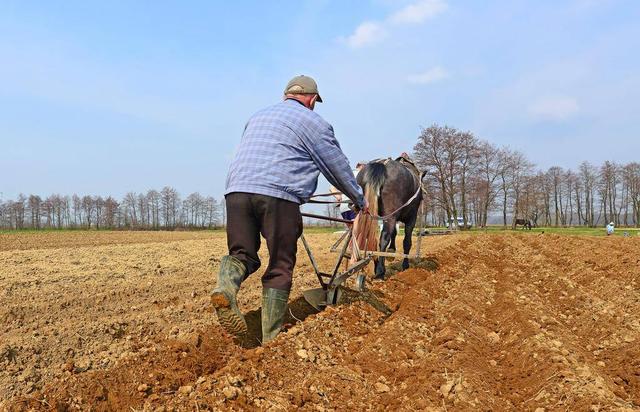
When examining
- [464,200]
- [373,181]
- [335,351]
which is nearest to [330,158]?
[335,351]

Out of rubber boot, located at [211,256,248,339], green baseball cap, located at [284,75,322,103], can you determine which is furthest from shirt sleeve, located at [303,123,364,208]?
rubber boot, located at [211,256,248,339]

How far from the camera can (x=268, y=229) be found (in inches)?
142

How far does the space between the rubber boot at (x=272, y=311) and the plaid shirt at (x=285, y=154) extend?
2.44 feet

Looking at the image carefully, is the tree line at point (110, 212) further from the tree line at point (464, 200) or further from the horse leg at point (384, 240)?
the horse leg at point (384, 240)

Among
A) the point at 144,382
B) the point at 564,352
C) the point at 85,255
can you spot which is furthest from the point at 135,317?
the point at 85,255

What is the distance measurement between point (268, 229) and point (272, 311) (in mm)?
641

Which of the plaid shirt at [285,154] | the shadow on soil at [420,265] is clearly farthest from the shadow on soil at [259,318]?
the shadow on soil at [420,265]

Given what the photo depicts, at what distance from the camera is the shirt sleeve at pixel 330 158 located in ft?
12.6

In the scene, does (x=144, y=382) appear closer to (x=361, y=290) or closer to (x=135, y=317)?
(x=135, y=317)

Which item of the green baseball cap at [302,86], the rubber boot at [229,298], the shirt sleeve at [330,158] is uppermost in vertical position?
the green baseball cap at [302,86]

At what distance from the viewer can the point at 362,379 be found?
3.13 m

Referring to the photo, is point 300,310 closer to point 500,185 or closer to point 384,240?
point 384,240

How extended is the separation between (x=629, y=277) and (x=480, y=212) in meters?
48.9

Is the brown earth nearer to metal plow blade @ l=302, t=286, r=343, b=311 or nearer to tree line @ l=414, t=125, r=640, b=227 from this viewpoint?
metal plow blade @ l=302, t=286, r=343, b=311
